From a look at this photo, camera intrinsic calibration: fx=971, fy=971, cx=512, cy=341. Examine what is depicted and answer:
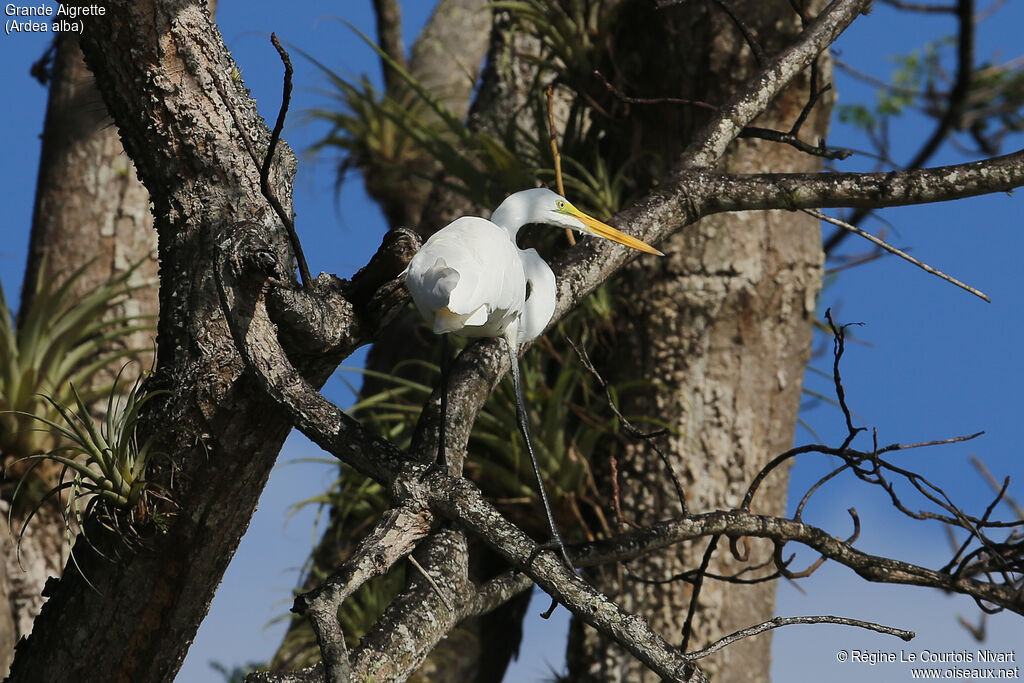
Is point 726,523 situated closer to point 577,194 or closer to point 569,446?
point 569,446

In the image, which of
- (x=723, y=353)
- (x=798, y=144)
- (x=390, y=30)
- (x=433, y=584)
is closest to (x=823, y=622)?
(x=433, y=584)

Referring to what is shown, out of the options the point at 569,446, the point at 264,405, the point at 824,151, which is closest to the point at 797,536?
the point at 824,151

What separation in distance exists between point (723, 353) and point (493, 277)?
2105 millimetres

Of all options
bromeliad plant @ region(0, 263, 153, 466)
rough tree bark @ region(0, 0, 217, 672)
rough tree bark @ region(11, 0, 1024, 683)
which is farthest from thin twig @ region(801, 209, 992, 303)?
rough tree bark @ region(0, 0, 217, 672)

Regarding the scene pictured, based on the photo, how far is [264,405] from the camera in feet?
5.37

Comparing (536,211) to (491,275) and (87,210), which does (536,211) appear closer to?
(491,275)

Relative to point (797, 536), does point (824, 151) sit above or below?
above

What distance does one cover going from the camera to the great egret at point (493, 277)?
4.11 ft

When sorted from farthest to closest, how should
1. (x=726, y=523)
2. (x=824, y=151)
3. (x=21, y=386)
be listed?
(x=21, y=386)
(x=824, y=151)
(x=726, y=523)

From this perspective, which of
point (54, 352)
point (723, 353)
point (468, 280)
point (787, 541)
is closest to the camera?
point (468, 280)

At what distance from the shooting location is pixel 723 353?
10.7 feet

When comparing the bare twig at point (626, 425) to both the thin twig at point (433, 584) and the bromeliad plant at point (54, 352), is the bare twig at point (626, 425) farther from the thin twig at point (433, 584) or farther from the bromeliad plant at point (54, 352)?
the bromeliad plant at point (54, 352)

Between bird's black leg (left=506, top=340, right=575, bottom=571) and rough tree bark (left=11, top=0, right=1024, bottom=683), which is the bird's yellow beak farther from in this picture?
bird's black leg (left=506, top=340, right=575, bottom=571)

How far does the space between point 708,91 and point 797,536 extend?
1875 millimetres
